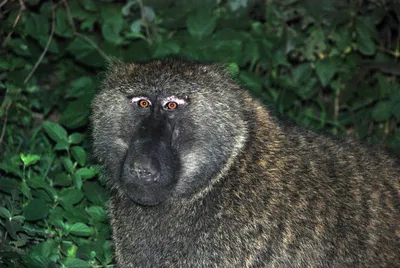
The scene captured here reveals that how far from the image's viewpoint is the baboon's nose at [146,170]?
3306 mm

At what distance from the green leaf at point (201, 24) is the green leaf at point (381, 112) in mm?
1502

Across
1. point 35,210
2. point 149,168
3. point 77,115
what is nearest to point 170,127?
A: point 149,168

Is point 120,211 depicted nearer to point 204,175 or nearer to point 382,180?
point 204,175

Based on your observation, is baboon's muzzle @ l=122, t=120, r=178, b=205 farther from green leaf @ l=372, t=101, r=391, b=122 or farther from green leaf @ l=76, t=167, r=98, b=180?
green leaf @ l=372, t=101, r=391, b=122

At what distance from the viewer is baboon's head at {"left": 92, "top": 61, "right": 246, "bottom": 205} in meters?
3.41

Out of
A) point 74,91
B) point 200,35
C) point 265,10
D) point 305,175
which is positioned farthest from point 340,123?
point 305,175

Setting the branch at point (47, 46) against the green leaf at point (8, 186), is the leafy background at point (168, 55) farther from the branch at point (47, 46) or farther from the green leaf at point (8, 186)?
the green leaf at point (8, 186)

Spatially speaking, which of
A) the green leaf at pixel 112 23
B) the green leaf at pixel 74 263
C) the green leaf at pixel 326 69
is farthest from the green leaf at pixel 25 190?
the green leaf at pixel 326 69

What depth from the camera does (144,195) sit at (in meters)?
3.41

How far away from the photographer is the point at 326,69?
5.91 meters

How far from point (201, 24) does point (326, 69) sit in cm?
113

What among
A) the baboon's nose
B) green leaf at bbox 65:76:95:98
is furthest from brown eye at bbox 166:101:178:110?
green leaf at bbox 65:76:95:98

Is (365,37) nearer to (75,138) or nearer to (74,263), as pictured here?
(75,138)

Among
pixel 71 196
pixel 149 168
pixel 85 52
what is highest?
pixel 149 168
